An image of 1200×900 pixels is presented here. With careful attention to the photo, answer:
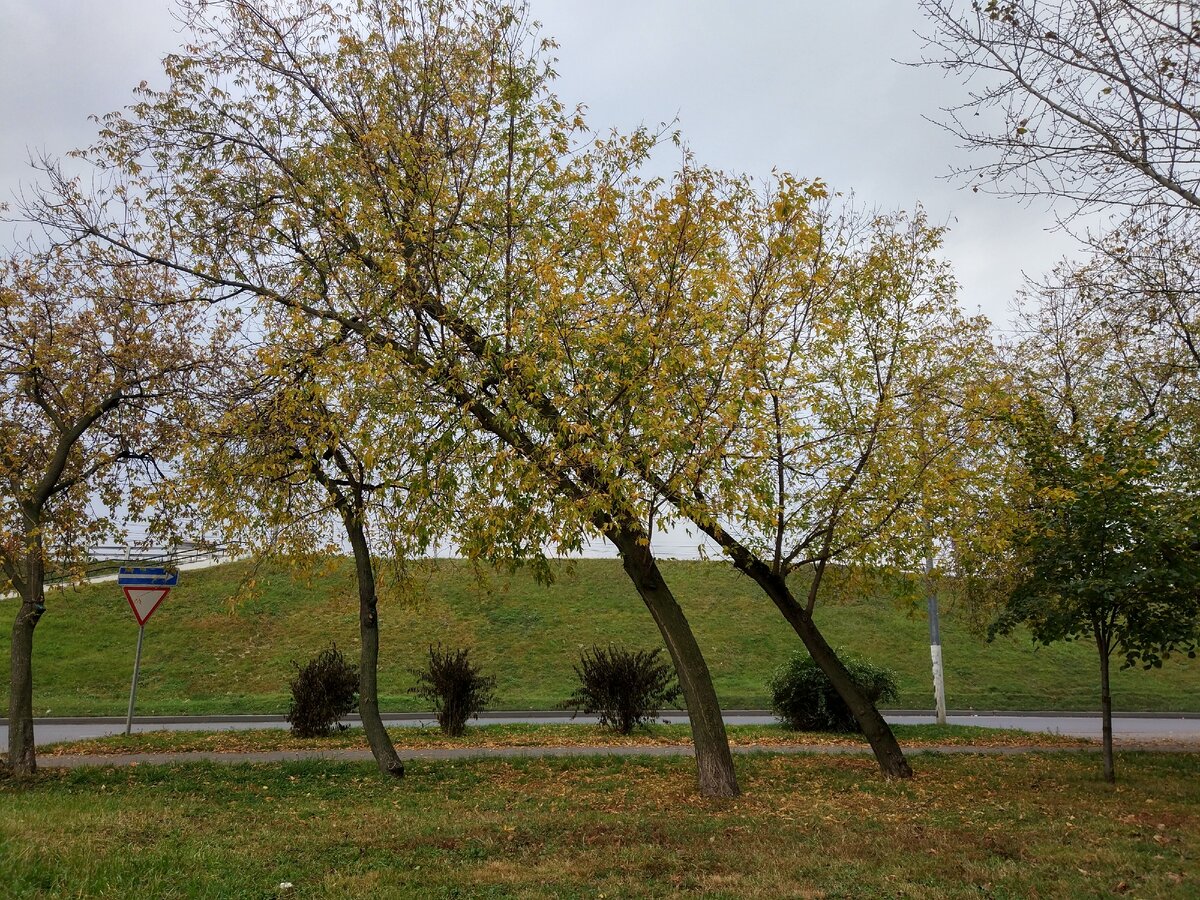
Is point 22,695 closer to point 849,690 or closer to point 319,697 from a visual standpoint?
point 319,697

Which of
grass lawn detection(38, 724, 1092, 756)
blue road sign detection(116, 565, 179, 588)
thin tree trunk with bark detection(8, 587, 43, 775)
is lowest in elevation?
grass lawn detection(38, 724, 1092, 756)

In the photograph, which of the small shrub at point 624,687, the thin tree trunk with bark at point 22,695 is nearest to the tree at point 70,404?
the thin tree trunk with bark at point 22,695

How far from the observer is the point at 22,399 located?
11.7 meters

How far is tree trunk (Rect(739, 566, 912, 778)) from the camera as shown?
1094 cm

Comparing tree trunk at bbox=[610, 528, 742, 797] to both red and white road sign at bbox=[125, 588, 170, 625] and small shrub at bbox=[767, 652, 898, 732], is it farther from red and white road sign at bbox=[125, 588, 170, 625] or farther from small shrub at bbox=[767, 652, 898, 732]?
red and white road sign at bbox=[125, 588, 170, 625]

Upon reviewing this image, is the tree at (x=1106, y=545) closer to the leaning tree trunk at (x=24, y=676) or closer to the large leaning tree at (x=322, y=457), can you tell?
the large leaning tree at (x=322, y=457)

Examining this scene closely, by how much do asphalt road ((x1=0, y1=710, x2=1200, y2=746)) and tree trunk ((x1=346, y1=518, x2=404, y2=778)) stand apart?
794cm

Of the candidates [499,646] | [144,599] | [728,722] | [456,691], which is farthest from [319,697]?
[499,646]

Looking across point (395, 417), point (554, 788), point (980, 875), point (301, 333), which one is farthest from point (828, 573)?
point (301, 333)

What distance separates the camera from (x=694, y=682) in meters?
9.52

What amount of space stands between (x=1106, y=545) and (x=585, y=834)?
766cm

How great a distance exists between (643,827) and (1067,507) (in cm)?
713

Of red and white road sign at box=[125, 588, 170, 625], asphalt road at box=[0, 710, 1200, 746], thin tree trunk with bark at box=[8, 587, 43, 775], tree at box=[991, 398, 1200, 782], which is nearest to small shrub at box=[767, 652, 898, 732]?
asphalt road at box=[0, 710, 1200, 746]

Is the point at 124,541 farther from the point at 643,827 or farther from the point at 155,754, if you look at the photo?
the point at 643,827
